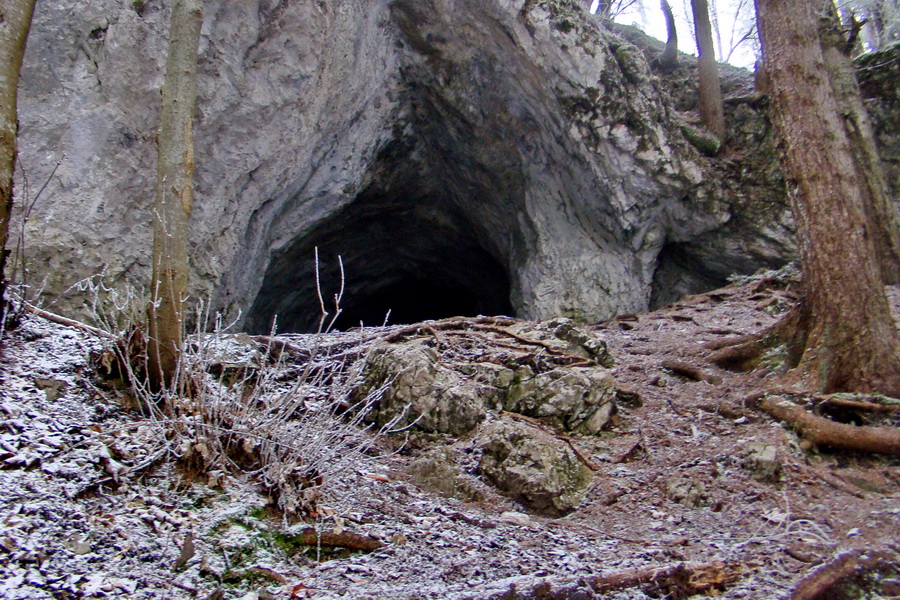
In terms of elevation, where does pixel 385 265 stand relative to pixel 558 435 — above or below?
above

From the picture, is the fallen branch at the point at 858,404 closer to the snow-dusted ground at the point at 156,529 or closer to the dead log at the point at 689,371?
the dead log at the point at 689,371

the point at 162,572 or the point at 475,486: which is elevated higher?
the point at 162,572

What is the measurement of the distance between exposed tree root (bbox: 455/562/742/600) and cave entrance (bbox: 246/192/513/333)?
6429 mm

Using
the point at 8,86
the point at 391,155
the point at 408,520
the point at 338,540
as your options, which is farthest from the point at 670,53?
the point at 338,540

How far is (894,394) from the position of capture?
367cm

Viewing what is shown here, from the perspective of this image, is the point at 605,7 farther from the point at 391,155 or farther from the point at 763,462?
the point at 763,462

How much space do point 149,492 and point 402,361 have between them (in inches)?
86.5

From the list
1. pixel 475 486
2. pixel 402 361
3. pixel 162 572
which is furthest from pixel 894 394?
pixel 162 572

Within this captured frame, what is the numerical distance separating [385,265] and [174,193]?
26.8ft

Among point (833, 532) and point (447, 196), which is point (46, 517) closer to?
point (833, 532)

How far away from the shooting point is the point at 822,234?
4055 millimetres

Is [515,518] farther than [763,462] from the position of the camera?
No

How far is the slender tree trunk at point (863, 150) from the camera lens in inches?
259

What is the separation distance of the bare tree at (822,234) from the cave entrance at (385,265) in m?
5.71
